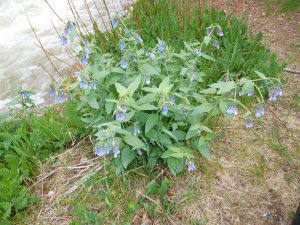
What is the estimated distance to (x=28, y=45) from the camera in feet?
16.9

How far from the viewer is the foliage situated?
2.33 meters

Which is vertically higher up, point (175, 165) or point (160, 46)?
point (160, 46)

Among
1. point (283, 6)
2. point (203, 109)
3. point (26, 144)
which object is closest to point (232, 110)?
point (203, 109)

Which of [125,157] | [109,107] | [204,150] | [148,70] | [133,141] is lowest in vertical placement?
[204,150]

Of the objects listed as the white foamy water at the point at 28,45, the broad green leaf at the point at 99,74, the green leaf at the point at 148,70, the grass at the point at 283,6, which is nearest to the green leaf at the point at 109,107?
the broad green leaf at the point at 99,74

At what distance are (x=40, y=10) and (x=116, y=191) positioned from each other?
478cm

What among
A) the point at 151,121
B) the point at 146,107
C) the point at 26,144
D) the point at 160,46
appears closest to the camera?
the point at 146,107

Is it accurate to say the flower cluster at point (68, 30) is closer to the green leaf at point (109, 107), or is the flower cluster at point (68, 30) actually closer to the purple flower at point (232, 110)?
the green leaf at point (109, 107)

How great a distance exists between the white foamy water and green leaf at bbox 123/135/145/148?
1979 millimetres

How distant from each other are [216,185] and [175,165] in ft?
1.16

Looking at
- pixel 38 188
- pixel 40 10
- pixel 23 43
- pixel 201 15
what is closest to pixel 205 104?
pixel 38 188

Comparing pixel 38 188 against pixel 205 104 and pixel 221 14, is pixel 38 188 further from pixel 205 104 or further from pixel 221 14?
pixel 221 14

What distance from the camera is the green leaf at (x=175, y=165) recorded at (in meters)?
2.23

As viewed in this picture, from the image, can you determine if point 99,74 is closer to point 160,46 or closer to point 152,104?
point 152,104
